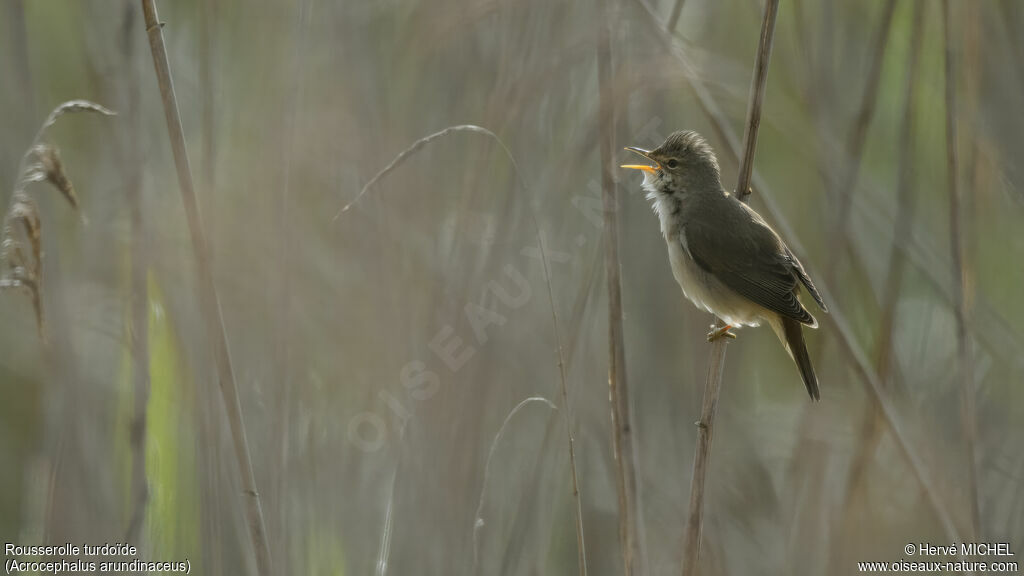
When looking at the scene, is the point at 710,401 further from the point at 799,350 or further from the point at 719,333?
the point at 799,350

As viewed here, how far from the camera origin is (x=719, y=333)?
280 cm

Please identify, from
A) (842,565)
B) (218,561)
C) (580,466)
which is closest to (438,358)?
(580,466)

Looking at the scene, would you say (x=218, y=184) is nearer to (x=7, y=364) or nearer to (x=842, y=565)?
(x=7, y=364)

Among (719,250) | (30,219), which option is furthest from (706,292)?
(30,219)

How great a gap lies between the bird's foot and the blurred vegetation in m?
0.09

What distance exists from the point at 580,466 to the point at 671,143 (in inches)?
44.4

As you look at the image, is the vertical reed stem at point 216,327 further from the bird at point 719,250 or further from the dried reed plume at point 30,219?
the bird at point 719,250

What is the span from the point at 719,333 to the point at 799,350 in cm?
26

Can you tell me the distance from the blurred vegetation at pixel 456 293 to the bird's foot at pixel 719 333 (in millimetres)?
87

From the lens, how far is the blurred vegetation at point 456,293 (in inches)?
98.3

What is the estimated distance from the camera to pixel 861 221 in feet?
10.7

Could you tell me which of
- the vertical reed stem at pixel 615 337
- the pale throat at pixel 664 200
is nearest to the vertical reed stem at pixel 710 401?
the vertical reed stem at pixel 615 337

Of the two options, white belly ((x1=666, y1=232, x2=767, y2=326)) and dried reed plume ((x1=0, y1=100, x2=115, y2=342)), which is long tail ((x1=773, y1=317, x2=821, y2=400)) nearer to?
white belly ((x1=666, y1=232, x2=767, y2=326))

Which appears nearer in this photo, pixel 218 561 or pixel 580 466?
pixel 218 561
